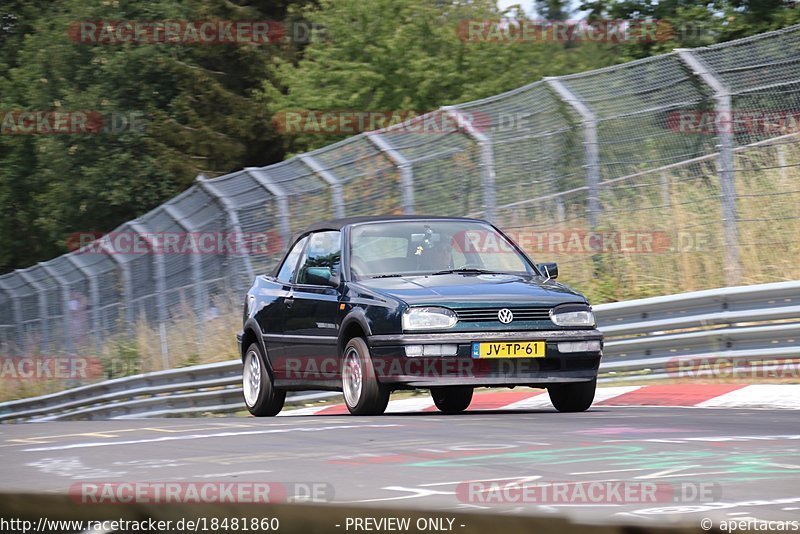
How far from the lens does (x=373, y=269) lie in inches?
430

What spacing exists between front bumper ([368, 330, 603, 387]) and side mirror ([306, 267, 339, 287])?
1161 mm

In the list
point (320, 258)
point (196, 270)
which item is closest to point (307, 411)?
point (320, 258)

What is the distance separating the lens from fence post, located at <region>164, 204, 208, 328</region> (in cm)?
2000

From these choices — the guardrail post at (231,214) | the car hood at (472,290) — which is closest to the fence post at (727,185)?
the car hood at (472,290)

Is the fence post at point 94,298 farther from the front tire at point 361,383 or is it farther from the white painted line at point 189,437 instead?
the white painted line at point 189,437

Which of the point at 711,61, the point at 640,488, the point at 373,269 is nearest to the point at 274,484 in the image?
the point at 640,488

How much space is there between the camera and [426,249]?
36.3 ft

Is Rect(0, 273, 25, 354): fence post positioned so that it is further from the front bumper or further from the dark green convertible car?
the front bumper

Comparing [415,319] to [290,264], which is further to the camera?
[290,264]

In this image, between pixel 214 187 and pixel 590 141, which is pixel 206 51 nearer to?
pixel 214 187
